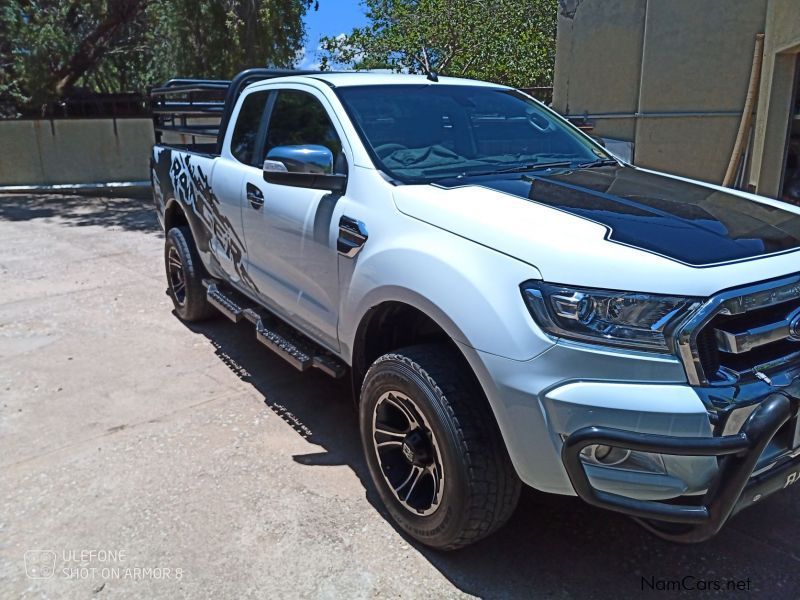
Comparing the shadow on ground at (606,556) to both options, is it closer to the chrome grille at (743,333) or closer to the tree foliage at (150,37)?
the chrome grille at (743,333)

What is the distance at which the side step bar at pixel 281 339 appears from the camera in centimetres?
363

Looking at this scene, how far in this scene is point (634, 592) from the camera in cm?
263

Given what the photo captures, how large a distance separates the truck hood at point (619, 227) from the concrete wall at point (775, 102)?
5.06 m

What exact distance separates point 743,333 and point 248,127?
10.9 ft

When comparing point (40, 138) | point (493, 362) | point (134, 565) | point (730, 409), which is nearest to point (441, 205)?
point (493, 362)

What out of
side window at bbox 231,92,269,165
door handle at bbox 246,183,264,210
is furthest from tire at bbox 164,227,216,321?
door handle at bbox 246,183,264,210

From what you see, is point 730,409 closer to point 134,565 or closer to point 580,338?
point 580,338

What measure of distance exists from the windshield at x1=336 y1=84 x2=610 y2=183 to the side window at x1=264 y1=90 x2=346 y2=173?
156 millimetres

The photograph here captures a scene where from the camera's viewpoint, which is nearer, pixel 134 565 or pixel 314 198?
pixel 134 565

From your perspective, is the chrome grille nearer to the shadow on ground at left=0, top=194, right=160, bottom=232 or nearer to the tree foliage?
the shadow on ground at left=0, top=194, right=160, bottom=232

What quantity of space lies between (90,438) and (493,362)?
2634 millimetres

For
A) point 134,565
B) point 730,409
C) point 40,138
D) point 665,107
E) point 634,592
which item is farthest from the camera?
point 40,138
